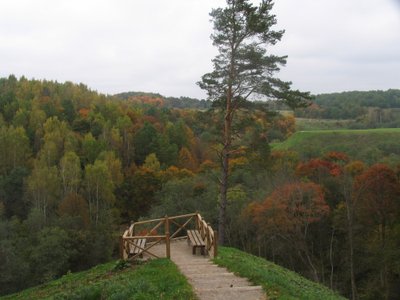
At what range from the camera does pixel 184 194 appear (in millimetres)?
47125

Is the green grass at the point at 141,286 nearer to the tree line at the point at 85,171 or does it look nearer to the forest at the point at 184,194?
the forest at the point at 184,194

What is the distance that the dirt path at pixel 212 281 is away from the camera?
30.4ft

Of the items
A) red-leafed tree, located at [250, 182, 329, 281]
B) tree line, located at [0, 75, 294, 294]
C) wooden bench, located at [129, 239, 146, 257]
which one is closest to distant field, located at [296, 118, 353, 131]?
tree line, located at [0, 75, 294, 294]

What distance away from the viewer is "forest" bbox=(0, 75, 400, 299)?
3234cm

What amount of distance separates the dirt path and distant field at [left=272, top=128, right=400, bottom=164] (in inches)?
2058

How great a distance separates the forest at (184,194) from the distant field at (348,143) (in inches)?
205

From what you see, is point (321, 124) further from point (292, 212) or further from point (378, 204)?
point (292, 212)

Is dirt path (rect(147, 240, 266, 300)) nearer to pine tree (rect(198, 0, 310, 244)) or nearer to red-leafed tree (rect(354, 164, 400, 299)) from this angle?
pine tree (rect(198, 0, 310, 244))

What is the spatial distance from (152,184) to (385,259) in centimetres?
4146

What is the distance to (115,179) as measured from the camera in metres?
70.3

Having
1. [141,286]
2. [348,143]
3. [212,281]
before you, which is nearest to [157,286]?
[141,286]

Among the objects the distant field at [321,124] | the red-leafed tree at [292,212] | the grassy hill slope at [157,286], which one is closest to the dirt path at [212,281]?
the grassy hill slope at [157,286]

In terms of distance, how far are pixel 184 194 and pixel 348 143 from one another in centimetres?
3986

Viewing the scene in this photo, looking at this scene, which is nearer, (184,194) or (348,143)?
(184,194)
